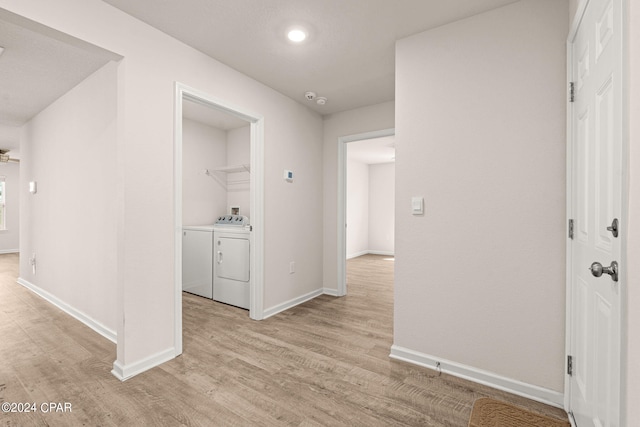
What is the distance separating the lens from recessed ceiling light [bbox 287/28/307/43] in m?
2.14

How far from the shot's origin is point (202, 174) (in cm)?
432

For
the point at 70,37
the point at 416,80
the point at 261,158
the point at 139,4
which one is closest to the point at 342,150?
the point at 261,158

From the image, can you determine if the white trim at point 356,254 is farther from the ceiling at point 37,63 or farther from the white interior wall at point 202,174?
the ceiling at point 37,63

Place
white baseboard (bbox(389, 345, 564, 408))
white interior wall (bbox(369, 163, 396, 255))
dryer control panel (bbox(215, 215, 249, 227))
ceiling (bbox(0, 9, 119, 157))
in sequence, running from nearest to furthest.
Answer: white baseboard (bbox(389, 345, 564, 408)) < ceiling (bbox(0, 9, 119, 157)) < dryer control panel (bbox(215, 215, 249, 227)) < white interior wall (bbox(369, 163, 396, 255))

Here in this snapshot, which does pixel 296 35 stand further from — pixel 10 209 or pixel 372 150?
pixel 10 209

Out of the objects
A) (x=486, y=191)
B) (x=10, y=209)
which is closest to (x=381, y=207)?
(x=486, y=191)

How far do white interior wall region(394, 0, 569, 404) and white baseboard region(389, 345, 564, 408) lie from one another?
0.06 ft

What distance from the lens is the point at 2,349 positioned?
2.29 meters

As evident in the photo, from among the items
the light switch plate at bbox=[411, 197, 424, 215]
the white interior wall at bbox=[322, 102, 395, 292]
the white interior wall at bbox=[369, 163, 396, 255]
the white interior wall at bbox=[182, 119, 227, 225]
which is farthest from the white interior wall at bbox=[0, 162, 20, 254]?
the light switch plate at bbox=[411, 197, 424, 215]

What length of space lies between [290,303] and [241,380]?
4.87ft

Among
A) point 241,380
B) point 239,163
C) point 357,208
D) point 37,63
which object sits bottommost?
point 241,380

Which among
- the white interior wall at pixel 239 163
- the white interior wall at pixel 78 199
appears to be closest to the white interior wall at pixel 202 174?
the white interior wall at pixel 239 163

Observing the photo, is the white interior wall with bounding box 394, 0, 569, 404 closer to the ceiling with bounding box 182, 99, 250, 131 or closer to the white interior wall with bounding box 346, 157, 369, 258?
the ceiling with bounding box 182, 99, 250, 131

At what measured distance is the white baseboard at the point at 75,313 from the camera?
99.2 inches
